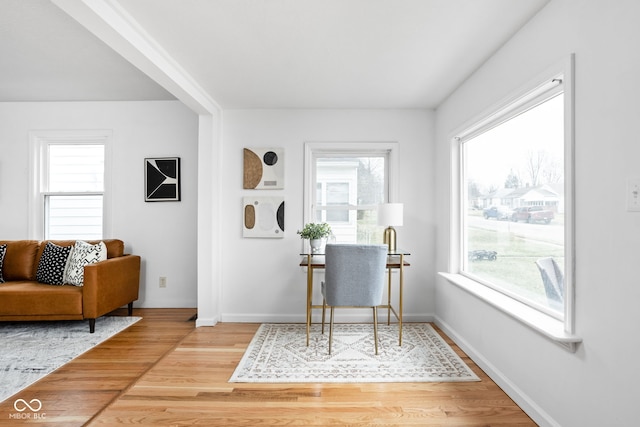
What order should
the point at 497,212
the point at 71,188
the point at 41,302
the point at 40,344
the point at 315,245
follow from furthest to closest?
the point at 71,188 → the point at 315,245 → the point at 41,302 → the point at 40,344 → the point at 497,212

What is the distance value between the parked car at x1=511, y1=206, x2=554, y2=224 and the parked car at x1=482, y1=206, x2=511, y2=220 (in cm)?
8

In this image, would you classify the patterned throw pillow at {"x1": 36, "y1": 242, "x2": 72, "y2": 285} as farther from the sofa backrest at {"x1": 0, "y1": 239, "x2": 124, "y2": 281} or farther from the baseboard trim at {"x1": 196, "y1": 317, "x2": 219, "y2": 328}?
the baseboard trim at {"x1": 196, "y1": 317, "x2": 219, "y2": 328}

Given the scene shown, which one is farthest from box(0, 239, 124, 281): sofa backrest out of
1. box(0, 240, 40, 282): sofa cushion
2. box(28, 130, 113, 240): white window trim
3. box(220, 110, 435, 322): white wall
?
box(220, 110, 435, 322): white wall

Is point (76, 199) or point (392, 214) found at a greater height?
point (76, 199)

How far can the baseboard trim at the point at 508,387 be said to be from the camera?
1.83 m

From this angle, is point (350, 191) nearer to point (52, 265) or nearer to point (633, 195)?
point (633, 195)

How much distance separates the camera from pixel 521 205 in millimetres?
2240

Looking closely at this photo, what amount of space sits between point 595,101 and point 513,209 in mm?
970

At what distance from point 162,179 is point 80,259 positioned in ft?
3.98

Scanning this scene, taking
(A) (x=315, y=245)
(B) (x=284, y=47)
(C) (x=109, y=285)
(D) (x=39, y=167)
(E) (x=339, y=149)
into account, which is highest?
(B) (x=284, y=47)

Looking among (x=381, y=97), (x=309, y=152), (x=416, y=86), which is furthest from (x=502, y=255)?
(x=309, y=152)

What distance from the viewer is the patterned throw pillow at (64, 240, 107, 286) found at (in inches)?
130

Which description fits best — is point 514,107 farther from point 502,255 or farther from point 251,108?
point 251,108

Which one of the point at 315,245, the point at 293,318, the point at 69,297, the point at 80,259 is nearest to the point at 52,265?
the point at 80,259
